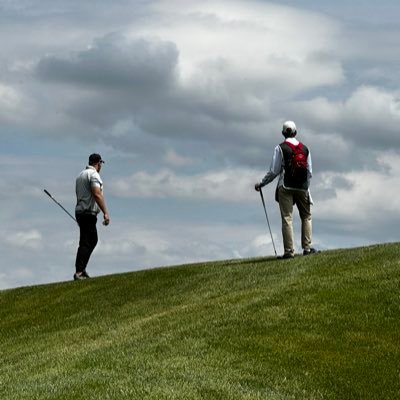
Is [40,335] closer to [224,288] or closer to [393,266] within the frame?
[224,288]

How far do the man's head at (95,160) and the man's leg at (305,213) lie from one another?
5.62 meters

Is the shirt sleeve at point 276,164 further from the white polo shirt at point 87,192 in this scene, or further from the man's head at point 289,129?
the white polo shirt at point 87,192

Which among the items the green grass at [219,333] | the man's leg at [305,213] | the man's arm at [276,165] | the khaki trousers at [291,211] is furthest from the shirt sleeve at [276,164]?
the green grass at [219,333]

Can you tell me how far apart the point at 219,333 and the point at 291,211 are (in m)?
7.51

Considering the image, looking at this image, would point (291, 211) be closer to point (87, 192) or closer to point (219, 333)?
point (87, 192)

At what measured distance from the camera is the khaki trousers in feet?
81.6

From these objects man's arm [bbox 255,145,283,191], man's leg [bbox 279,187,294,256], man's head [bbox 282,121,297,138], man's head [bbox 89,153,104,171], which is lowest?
man's leg [bbox 279,187,294,256]

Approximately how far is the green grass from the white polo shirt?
192 cm

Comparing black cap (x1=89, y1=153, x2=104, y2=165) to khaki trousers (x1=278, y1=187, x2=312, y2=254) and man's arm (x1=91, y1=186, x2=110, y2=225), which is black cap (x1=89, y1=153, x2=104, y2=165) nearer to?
man's arm (x1=91, y1=186, x2=110, y2=225)

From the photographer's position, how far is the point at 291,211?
82.0ft

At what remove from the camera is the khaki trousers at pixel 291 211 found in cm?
2486

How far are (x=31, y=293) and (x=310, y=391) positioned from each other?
14998 millimetres

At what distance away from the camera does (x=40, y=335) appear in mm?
22875

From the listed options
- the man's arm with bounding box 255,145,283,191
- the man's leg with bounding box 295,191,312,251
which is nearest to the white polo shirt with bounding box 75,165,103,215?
the man's arm with bounding box 255,145,283,191
